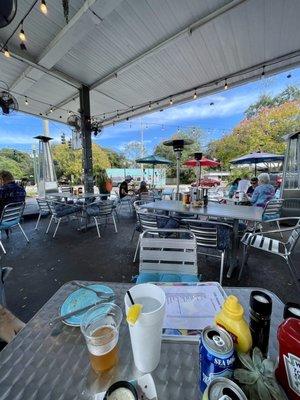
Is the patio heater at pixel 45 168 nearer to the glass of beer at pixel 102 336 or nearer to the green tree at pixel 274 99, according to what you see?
the glass of beer at pixel 102 336

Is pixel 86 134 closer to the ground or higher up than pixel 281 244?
higher up

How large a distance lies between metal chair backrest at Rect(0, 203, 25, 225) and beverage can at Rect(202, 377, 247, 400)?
3300 millimetres

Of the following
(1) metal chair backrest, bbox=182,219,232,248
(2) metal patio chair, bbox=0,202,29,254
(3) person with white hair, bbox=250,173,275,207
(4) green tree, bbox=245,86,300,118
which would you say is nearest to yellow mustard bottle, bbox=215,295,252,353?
(1) metal chair backrest, bbox=182,219,232,248

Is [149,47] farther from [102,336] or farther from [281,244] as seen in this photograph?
[102,336]

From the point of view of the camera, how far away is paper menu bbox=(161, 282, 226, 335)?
0.68 meters

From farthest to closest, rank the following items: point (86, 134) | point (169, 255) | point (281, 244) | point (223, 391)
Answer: point (86, 134) → point (281, 244) → point (169, 255) → point (223, 391)

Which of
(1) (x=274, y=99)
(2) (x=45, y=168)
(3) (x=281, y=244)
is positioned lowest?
(3) (x=281, y=244)

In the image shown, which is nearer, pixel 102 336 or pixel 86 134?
pixel 102 336

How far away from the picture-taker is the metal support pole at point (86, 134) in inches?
205

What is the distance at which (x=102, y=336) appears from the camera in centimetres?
55

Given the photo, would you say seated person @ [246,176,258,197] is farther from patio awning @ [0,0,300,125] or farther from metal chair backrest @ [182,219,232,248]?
metal chair backrest @ [182,219,232,248]

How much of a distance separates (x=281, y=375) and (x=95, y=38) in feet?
14.8

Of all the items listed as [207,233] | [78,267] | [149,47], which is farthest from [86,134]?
[207,233]

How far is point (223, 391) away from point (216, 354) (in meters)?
0.06
